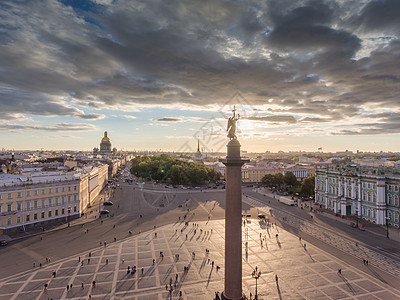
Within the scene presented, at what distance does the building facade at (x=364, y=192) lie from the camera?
4841 centimetres

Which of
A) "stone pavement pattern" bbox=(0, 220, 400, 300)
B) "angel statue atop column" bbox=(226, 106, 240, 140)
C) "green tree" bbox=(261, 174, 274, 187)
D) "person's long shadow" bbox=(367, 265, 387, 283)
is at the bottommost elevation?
"person's long shadow" bbox=(367, 265, 387, 283)

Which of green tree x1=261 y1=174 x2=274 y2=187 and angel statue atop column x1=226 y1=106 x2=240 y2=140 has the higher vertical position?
angel statue atop column x1=226 y1=106 x2=240 y2=140

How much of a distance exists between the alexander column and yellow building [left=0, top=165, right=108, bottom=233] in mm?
40874

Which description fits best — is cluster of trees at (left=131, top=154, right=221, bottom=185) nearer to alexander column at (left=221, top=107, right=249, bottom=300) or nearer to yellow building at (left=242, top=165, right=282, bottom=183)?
yellow building at (left=242, top=165, right=282, bottom=183)

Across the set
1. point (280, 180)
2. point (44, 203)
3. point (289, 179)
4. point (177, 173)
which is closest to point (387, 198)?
point (280, 180)

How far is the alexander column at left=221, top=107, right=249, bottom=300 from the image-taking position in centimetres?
1958

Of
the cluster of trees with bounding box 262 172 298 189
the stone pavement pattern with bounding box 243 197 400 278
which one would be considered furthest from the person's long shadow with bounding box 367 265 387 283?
the cluster of trees with bounding box 262 172 298 189

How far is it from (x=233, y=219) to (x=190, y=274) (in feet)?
43.1

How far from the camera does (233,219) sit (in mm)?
19578

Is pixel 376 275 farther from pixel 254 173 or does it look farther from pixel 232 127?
pixel 254 173

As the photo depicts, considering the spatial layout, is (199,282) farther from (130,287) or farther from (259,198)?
(259,198)

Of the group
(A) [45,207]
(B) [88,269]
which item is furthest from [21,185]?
(B) [88,269]

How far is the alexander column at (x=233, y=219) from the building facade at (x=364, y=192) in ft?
114

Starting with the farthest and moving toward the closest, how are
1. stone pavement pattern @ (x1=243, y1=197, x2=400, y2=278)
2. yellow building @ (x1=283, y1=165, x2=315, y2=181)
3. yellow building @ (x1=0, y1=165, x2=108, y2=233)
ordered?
yellow building @ (x1=283, y1=165, x2=315, y2=181) < yellow building @ (x1=0, y1=165, x2=108, y2=233) < stone pavement pattern @ (x1=243, y1=197, x2=400, y2=278)
